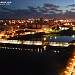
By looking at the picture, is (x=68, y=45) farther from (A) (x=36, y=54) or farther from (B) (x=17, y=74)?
(B) (x=17, y=74)

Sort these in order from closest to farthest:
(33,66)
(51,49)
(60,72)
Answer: (60,72), (33,66), (51,49)

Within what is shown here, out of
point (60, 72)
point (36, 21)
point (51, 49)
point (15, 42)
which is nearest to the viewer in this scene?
point (60, 72)

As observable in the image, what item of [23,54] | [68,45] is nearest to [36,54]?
[23,54]

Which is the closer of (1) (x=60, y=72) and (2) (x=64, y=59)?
(1) (x=60, y=72)

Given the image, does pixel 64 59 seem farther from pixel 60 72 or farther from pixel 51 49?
pixel 51 49

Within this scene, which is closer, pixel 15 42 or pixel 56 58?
pixel 56 58

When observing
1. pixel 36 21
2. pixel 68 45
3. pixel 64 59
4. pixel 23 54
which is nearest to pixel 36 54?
pixel 23 54
